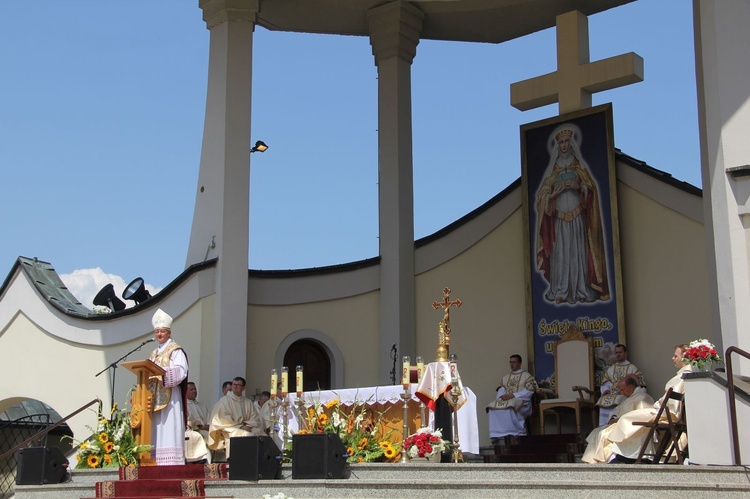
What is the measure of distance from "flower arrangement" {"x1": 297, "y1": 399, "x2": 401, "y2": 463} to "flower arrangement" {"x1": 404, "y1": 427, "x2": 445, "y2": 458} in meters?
0.21

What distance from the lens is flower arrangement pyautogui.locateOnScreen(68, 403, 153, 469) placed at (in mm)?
9984

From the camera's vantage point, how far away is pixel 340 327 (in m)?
15.5

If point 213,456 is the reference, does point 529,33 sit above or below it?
above

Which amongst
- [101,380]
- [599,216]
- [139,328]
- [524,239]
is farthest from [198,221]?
[599,216]

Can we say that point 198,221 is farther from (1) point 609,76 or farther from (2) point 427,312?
(1) point 609,76

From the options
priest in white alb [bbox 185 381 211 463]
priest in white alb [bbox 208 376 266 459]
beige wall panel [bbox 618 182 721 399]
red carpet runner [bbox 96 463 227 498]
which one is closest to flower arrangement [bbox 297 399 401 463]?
red carpet runner [bbox 96 463 227 498]

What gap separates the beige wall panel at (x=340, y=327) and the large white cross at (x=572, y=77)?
374 cm

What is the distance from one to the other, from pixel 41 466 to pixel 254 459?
2.53 metres

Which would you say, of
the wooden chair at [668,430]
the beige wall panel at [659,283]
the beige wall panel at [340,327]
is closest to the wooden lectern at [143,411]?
the wooden chair at [668,430]

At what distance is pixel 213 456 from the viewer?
12.5m

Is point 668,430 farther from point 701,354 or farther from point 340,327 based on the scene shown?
point 340,327

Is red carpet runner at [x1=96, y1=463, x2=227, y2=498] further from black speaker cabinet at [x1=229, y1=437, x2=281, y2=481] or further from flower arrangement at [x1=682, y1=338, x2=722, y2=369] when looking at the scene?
flower arrangement at [x1=682, y1=338, x2=722, y2=369]

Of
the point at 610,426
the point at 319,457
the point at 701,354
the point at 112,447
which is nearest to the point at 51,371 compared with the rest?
the point at 112,447

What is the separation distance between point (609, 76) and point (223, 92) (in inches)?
209
